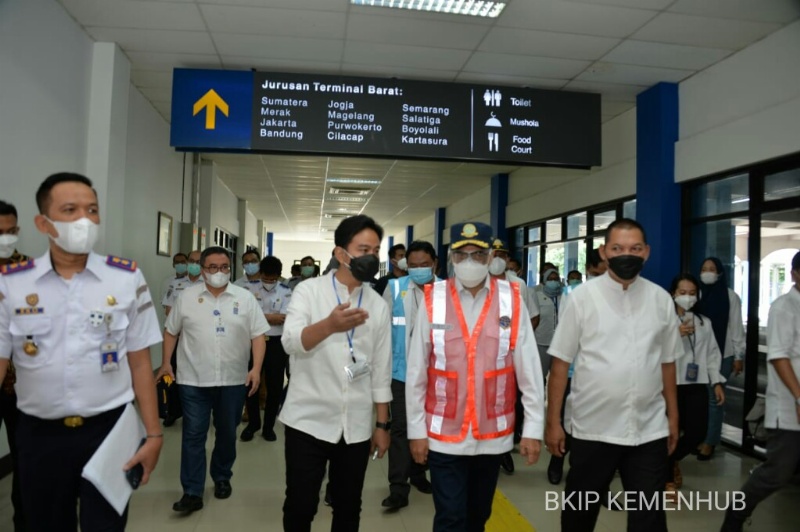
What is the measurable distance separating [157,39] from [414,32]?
2.15 m

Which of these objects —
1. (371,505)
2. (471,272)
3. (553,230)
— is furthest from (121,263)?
(553,230)

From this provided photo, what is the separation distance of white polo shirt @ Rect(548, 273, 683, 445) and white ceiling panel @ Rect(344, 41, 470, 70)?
10.3 ft

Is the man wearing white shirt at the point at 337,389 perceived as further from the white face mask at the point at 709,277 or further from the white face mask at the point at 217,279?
the white face mask at the point at 709,277

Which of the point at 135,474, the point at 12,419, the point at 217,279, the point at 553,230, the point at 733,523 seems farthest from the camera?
the point at 553,230

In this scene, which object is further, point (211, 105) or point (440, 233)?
point (440, 233)

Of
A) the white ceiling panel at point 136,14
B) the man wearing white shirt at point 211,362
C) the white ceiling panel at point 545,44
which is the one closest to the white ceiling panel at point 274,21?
the white ceiling panel at point 136,14

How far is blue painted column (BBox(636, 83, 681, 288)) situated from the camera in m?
5.41

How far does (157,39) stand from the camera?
4660mm

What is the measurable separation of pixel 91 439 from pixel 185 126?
375 cm

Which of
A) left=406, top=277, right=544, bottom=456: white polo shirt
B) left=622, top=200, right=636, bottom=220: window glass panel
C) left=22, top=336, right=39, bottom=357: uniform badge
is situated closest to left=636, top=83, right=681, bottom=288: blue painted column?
left=622, top=200, right=636, bottom=220: window glass panel

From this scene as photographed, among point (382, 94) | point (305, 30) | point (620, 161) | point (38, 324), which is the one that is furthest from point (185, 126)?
point (620, 161)

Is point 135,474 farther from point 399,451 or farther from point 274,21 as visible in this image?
point 274,21

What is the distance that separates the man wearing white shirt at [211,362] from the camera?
3312 mm

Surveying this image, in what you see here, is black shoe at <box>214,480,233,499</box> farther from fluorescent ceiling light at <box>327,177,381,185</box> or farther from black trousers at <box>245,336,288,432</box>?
fluorescent ceiling light at <box>327,177,381,185</box>
